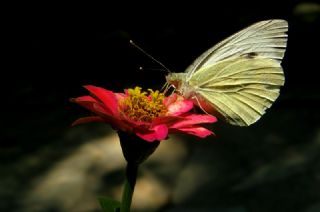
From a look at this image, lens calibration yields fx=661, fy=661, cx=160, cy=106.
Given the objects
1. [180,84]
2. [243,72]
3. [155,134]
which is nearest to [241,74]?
[243,72]

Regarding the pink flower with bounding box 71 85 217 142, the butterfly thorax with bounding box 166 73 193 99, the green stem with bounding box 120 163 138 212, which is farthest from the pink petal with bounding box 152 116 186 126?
the butterfly thorax with bounding box 166 73 193 99

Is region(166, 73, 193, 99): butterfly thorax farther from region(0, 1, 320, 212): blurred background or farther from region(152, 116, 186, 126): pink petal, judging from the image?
region(0, 1, 320, 212): blurred background

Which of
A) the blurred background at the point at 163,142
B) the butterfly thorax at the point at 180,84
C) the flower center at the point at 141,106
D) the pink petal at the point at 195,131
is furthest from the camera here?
the blurred background at the point at 163,142

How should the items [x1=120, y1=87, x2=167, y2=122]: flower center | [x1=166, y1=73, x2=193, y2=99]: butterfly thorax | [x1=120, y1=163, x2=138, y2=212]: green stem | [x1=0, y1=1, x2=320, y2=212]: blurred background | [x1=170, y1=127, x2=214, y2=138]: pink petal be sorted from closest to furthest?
1. [x1=120, y1=163, x2=138, y2=212]: green stem
2. [x1=170, y1=127, x2=214, y2=138]: pink petal
3. [x1=120, y1=87, x2=167, y2=122]: flower center
4. [x1=166, y1=73, x2=193, y2=99]: butterfly thorax
5. [x1=0, y1=1, x2=320, y2=212]: blurred background

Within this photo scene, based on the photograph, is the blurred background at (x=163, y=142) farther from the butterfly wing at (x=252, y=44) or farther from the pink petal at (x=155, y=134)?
the pink petal at (x=155, y=134)

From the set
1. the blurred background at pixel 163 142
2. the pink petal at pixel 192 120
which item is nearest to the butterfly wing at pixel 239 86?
the pink petal at pixel 192 120

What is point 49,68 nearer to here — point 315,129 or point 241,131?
point 241,131

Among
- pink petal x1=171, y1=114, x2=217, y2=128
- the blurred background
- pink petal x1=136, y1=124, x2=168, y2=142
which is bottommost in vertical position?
the blurred background
